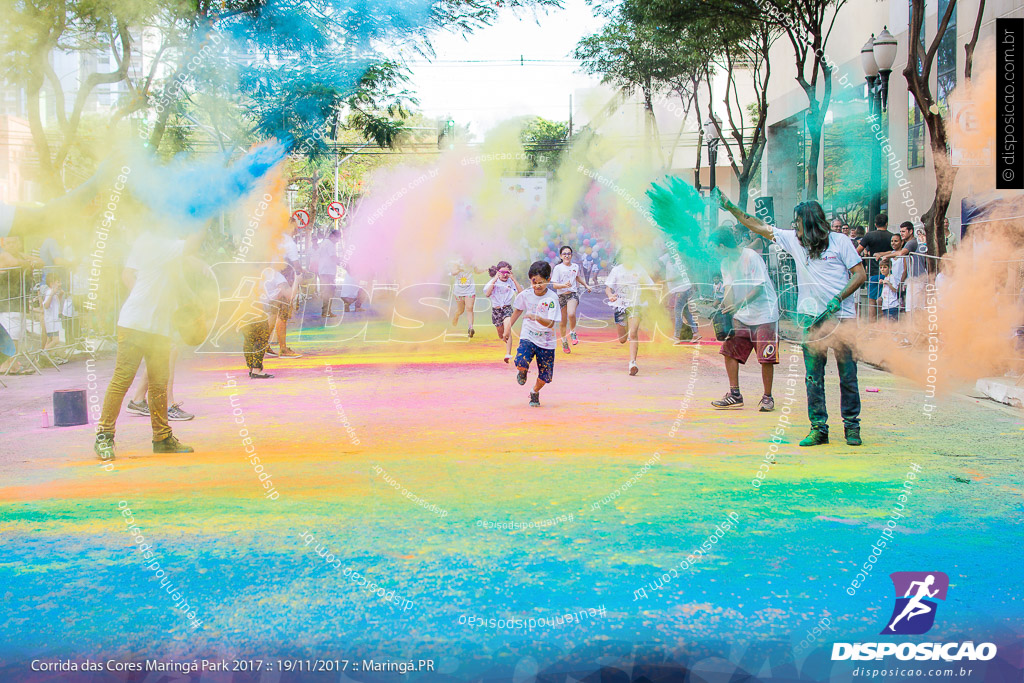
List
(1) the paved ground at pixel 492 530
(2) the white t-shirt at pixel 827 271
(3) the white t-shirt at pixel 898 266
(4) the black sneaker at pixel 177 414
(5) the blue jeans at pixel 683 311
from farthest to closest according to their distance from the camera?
(5) the blue jeans at pixel 683 311, (3) the white t-shirt at pixel 898 266, (4) the black sneaker at pixel 177 414, (2) the white t-shirt at pixel 827 271, (1) the paved ground at pixel 492 530

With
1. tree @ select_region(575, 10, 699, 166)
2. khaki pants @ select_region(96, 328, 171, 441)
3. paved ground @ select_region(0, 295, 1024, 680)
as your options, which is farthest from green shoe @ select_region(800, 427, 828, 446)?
tree @ select_region(575, 10, 699, 166)

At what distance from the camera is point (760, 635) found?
3.21 meters

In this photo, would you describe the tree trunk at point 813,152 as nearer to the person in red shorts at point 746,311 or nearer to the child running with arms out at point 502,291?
the child running with arms out at point 502,291

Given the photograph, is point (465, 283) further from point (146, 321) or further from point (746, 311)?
point (146, 321)

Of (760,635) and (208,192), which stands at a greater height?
(208,192)

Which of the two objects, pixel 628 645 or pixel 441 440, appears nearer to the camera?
pixel 628 645

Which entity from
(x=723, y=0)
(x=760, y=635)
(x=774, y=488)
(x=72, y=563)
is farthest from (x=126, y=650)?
(x=723, y=0)

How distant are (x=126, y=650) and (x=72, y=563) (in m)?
1.12

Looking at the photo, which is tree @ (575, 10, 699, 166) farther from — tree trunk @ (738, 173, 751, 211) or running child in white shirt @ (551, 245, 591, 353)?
running child in white shirt @ (551, 245, 591, 353)

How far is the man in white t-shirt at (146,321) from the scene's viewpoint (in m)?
6.09

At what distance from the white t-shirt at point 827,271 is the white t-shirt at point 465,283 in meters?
8.42

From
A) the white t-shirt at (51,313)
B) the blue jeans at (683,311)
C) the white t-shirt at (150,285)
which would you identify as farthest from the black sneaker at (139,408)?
the blue jeans at (683,311)

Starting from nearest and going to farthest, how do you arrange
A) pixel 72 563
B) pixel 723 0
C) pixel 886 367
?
pixel 72 563 < pixel 886 367 < pixel 723 0

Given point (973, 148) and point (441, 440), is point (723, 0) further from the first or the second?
point (441, 440)
